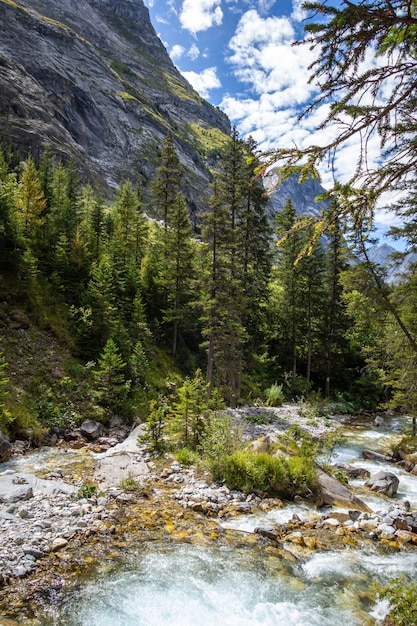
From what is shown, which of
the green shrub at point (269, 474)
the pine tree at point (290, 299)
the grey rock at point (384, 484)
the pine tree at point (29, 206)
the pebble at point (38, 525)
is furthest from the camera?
the pine tree at point (290, 299)

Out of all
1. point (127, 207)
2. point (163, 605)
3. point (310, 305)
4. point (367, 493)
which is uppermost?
point (127, 207)

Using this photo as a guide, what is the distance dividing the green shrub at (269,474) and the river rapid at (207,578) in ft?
4.47

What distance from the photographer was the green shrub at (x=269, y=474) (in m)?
9.75

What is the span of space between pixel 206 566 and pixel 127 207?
30.2m

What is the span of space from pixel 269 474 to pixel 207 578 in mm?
4219

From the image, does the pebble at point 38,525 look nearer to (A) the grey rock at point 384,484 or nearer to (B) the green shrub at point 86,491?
(B) the green shrub at point 86,491

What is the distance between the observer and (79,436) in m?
13.6

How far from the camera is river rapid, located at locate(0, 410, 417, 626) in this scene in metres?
5.19

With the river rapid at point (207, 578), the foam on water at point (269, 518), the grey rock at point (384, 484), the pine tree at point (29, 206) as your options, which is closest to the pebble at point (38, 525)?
the river rapid at point (207, 578)

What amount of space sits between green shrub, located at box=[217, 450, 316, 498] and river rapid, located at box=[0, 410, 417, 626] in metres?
1.36

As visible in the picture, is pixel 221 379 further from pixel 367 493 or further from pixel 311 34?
pixel 311 34

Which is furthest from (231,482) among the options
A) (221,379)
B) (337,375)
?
(337,375)

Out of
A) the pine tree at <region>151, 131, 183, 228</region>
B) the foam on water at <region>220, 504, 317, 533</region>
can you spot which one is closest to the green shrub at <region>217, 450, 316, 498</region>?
the foam on water at <region>220, 504, 317, 533</region>

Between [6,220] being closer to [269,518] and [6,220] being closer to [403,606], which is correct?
[269,518]
